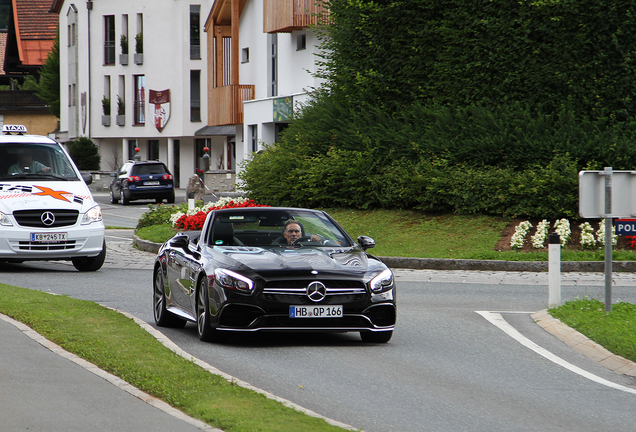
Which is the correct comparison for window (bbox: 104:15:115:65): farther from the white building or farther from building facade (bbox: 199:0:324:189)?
building facade (bbox: 199:0:324:189)

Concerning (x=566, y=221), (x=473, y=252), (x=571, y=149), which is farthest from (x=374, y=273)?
(x=571, y=149)

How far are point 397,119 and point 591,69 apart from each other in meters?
4.70

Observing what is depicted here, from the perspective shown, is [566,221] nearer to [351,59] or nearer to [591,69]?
[591,69]

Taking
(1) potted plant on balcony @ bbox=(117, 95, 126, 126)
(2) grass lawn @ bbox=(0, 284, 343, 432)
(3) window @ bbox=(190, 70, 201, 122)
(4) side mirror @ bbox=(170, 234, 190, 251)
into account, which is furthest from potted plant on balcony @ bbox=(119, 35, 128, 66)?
(4) side mirror @ bbox=(170, 234, 190, 251)

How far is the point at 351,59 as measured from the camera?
85.2ft

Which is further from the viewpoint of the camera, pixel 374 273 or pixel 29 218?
pixel 29 218

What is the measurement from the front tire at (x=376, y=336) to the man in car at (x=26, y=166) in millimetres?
8961

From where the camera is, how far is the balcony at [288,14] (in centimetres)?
3650

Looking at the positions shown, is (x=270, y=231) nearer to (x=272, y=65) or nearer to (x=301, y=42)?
(x=301, y=42)

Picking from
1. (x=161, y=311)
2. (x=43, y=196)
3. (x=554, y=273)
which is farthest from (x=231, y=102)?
(x=161, y=311)

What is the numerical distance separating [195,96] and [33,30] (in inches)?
1230

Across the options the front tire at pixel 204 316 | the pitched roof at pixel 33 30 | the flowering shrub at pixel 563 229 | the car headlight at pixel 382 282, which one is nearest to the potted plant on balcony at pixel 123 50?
the pitched roof at pixel 33 30

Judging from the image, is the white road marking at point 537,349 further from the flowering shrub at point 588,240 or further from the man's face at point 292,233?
the flowering shrub at point 588,240

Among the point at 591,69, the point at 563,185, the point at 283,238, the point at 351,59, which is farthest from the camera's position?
the point at 351,59
